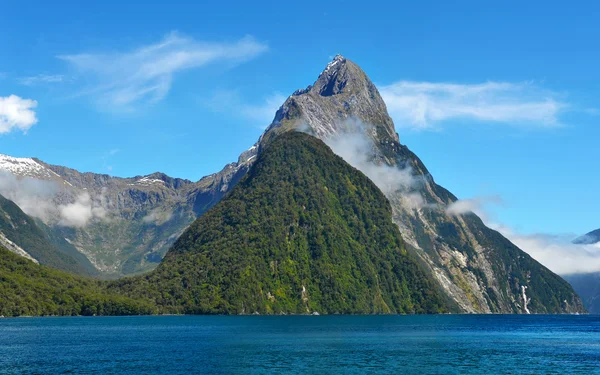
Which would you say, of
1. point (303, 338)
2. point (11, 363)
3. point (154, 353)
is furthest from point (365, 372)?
point (303, 338)

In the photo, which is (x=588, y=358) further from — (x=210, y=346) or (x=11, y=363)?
(x=11, y=363)

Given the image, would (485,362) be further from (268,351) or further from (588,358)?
(268,351)

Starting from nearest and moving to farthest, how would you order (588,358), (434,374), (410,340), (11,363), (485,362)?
(434,374)
(11,363)
(485,362)
(588,358)
(410,340)

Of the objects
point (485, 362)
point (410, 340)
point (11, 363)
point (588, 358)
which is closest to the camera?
point (11, 363)

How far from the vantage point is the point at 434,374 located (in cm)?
11488

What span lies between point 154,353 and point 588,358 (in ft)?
296

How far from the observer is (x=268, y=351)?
495ft

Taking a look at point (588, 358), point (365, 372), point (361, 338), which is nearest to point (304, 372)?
point (365, 372)

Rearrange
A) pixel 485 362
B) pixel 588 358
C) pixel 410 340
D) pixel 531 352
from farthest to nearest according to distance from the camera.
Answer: pixel 410 340
pixel 531 352
pixel 588 358
pixel 485 362

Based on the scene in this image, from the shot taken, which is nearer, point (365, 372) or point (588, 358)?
point (365, 372)

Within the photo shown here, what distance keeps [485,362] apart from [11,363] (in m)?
87.1

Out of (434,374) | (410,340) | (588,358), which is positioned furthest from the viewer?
(410,340)

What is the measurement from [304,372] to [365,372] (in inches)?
397

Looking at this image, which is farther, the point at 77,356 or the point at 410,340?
the point at 410,340
